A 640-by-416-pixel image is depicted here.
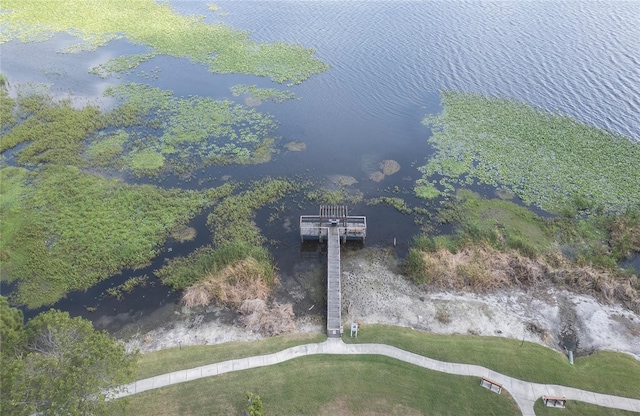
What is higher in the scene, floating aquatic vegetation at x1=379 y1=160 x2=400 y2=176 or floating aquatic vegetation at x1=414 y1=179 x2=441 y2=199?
floating aquatic vegetation at x1=379 y1=160 x2=400 y2=176

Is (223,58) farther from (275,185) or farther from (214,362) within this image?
(214,362)

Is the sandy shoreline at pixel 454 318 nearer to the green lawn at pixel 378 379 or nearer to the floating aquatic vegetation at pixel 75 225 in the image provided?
the green lawn at pixel 378 379

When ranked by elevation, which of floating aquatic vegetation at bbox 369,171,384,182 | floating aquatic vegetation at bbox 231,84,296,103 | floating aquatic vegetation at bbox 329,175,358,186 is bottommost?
floating aquatic vegetation at bbox 329,175,358,186

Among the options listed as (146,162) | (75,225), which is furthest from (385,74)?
(75,225)

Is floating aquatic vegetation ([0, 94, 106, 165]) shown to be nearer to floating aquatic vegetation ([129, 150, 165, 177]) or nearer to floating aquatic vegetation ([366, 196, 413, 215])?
floating aquatic vegetation ([129, 150, 165, 177])

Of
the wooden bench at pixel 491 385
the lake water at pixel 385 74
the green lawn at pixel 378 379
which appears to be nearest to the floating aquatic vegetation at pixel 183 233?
the lake water at pixel 385 74

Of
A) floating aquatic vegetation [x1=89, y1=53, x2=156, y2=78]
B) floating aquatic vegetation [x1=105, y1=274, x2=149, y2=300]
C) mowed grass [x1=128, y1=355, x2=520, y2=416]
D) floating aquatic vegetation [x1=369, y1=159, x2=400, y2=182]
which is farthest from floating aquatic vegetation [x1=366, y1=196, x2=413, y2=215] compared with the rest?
floating aquatic vegetation [x1=89, y1=53, x2=156, y2=78]

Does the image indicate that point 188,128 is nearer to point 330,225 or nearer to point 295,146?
point 295,146
